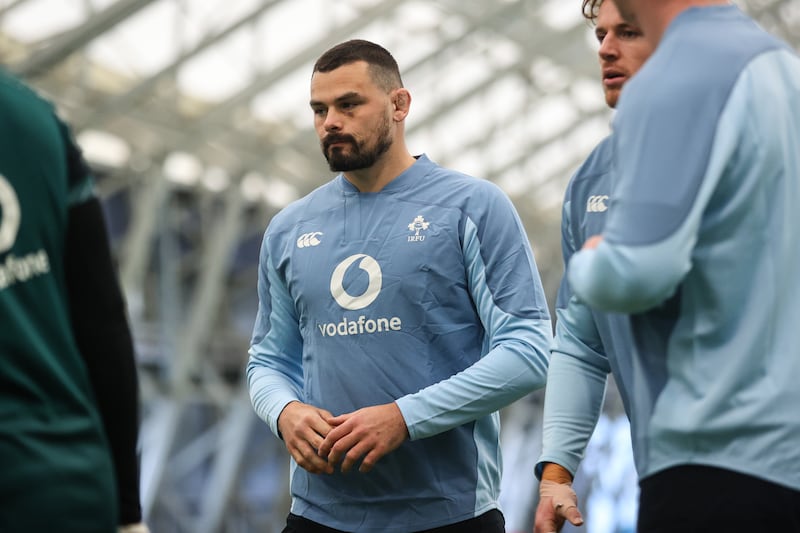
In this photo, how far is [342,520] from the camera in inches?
133

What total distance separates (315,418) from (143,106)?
946 centimetres

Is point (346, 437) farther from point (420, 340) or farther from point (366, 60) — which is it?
point (366, 60)

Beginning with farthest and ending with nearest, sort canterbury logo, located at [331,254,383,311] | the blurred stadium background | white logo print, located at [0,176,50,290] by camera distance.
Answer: the blurred stadium background → canterbury logo, located at [331,254,383,311] → white logo print, located at [0,176,50,290]

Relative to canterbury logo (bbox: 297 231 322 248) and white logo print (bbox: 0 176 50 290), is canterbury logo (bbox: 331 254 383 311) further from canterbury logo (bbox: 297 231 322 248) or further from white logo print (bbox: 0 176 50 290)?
white logo print (bbox: 0 176 50 290)

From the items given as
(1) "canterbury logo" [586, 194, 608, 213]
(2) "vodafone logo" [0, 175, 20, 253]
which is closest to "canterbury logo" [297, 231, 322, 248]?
(1) "canterbury logo" [586, 194, 608, 213]

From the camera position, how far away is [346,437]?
3.22 meters

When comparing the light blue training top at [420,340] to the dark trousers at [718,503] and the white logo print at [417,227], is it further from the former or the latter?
the dark trousers at [718,503]

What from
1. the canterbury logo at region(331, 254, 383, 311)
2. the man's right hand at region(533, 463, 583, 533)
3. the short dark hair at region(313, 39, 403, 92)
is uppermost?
the short dark hair at region(313, 39, 403, 92)

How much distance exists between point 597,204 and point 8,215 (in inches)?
56.4

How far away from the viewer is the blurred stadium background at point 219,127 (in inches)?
464

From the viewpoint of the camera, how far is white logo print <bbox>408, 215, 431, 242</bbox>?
11.5 ft

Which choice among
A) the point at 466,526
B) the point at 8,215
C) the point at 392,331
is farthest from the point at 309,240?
the point at 8,215

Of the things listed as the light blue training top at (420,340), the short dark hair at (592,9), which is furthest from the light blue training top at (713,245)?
the light blue training top at (420,340)

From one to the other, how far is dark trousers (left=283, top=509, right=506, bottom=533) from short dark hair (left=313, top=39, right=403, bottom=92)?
1.17 m
